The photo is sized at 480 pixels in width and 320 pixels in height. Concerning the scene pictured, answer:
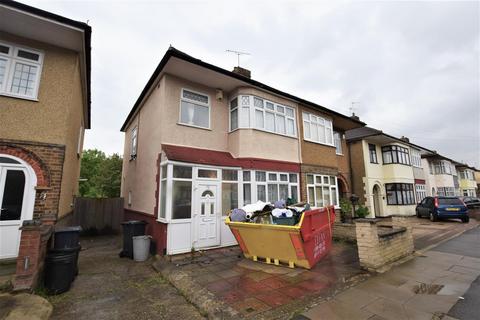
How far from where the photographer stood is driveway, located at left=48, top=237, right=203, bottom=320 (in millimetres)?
3758

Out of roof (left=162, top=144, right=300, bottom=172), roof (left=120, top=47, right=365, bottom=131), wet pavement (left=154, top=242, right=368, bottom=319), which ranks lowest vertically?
wet pavement (left=154, top=242, right=368, bottom=319)

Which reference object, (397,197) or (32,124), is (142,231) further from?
(397,197)

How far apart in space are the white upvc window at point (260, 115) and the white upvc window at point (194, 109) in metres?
1.14

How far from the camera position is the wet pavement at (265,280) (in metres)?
3.85

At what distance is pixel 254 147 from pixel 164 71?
436 cm

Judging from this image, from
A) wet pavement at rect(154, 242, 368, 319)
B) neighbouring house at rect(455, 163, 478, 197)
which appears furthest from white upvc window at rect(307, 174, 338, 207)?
neighbouring house at rect(455, 163, 478, 197)

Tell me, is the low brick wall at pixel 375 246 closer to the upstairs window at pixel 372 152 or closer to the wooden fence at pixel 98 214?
the wooden fence at pixel 98 214

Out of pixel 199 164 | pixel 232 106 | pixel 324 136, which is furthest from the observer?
pixel 324 136

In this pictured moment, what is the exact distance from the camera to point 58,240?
481 centimetres

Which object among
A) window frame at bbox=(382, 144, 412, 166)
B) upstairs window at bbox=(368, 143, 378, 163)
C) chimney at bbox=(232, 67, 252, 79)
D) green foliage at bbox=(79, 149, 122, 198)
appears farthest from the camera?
green foliage at bbox=(79, 149, 122, 198)

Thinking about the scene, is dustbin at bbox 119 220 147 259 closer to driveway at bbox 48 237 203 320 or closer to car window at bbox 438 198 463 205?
→ driveway at bbox 48 237 203 320

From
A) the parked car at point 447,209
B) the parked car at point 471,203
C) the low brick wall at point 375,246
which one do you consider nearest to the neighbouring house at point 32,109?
the low brick wall at point 375,246

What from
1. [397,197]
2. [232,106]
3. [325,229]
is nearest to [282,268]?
[325,229]

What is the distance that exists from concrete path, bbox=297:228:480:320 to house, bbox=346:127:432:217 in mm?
11876
